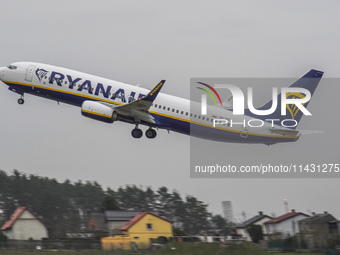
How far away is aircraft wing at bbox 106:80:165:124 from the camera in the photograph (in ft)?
267

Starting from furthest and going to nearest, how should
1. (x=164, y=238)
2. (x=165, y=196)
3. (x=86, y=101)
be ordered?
1. (x=165, y=196)
2. (x=164, y=238)
3. (x=86, y=101)

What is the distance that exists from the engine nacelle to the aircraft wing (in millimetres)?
889

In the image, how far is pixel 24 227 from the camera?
117000mm

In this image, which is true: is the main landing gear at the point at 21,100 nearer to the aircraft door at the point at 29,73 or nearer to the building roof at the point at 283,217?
the aircraft door at the point at 29,73

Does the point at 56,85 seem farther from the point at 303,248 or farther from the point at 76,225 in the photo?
the point at 76,225

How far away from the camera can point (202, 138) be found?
280 feet

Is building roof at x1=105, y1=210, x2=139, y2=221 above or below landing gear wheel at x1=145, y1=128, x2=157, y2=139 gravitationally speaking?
below

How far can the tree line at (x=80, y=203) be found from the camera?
5891 inches

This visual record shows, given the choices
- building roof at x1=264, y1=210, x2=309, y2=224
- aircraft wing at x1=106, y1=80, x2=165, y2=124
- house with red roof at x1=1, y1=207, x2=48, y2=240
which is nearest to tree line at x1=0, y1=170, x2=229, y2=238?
house with red roof at x1=1, y1=207, x2=48, y2=240

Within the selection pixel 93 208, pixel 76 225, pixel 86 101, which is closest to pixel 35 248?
pixel 86 101

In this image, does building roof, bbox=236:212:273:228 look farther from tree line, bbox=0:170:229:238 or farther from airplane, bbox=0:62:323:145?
airplane, bbox=0:62:323:145

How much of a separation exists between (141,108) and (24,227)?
40468 millimetres

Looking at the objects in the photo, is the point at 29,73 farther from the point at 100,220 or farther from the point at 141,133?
the point at 100,220

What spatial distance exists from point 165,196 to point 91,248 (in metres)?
97.5
